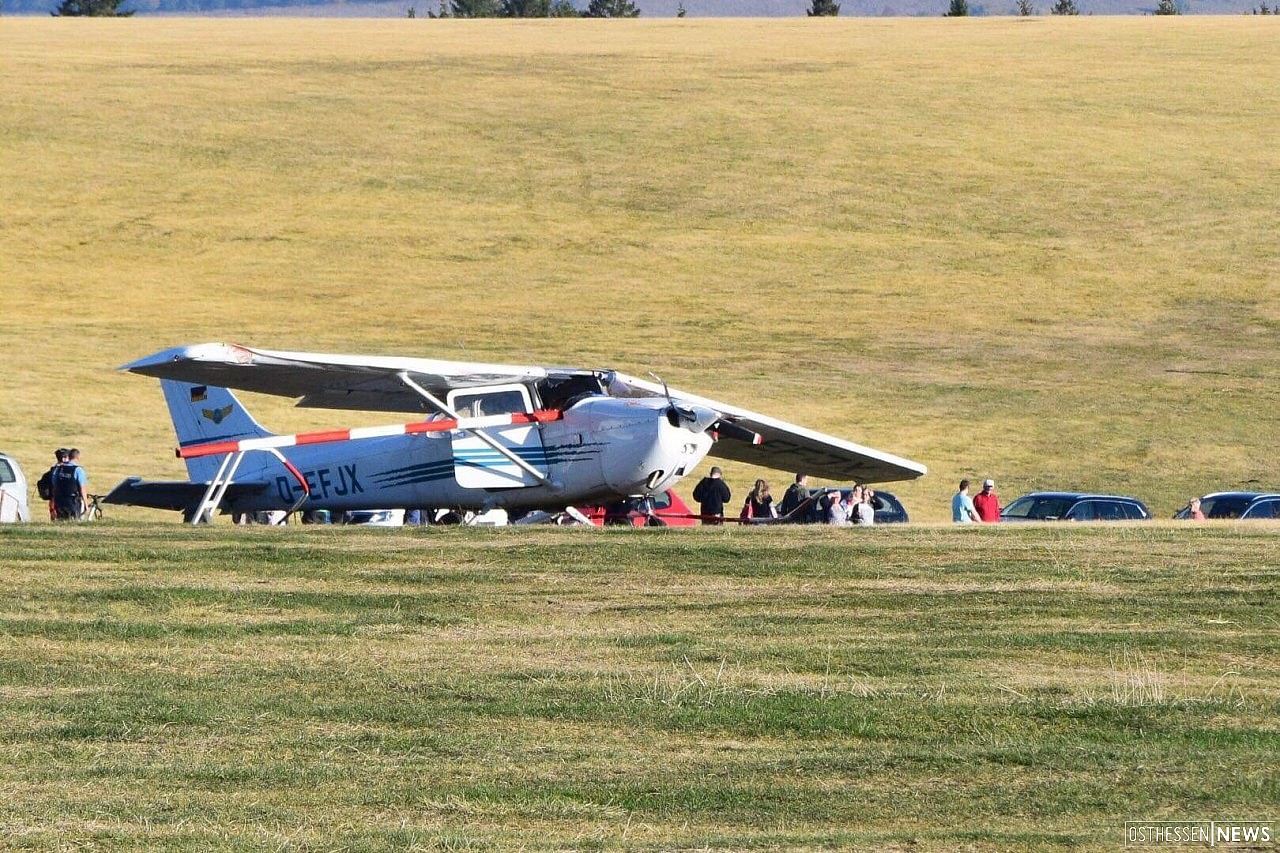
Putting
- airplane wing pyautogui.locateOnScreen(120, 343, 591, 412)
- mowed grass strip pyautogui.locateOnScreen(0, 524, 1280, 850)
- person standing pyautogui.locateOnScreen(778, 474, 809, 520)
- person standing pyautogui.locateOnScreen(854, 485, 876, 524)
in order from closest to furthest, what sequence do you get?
mowed grass strip pyautogui.locateOnScreen(0, 524, 1280, 850), airplane wing pyautogui.locateOnScreen(120, 343, 591, 412), person standing pyautogui.locateOnScreen(854, 485, 876, 524), person standing pyautogui.locateOnScreen(778, 474, 809, 520)

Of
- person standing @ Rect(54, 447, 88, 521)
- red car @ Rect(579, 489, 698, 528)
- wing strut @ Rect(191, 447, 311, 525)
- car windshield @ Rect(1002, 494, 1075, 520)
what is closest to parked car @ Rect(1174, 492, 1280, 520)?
car windshield @ Rect(1002, 494, 1075, 520)

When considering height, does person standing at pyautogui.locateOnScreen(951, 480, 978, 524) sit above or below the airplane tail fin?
below

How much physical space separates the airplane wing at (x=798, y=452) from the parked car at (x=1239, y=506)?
5.15 meters

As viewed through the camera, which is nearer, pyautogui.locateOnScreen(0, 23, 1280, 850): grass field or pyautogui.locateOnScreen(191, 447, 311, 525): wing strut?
pyautogui.locateOnScreen(0, 23, 1280, 850): grass field

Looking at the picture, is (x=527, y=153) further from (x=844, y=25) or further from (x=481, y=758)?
(x=481, y=758)

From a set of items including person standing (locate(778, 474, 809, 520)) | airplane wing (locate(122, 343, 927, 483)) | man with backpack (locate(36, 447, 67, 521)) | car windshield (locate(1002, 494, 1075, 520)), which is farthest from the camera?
car windshield (locate(1002, 494, 1075, 520))

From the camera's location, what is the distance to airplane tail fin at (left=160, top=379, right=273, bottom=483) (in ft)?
77.9

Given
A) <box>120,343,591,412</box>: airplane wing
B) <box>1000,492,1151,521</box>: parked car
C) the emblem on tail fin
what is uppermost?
<box>120,343,591,412</box>: airplane wing

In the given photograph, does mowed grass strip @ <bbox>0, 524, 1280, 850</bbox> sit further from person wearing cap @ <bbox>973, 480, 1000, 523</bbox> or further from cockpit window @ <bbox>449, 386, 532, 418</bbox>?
person wearing cap @ <bbox>973, 480, 1000, 523</bbox>

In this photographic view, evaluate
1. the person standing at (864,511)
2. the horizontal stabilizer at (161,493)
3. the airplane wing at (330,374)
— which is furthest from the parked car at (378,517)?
the person standing at (864,511)

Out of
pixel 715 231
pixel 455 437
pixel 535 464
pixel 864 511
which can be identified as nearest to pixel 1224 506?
pixel 864 511

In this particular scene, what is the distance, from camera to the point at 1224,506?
1080 inches

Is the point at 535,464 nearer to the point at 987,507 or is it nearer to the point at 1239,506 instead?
the point at 987,507

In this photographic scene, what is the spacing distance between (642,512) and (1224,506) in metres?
10.2
